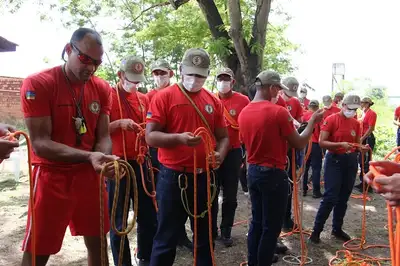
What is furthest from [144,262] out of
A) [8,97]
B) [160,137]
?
[8,97]

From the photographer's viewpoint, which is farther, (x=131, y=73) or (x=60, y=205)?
(x=131, y=73)

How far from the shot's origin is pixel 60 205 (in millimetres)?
2854

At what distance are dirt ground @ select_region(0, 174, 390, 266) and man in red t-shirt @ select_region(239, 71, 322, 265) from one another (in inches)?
41.2

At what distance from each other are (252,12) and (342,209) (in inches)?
265

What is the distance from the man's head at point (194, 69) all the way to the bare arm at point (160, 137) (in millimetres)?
475

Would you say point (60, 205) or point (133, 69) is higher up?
point (133, 69)

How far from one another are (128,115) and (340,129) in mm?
2941

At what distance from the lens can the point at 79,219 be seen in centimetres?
299

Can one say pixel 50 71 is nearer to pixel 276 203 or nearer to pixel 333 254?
pixel 276 203

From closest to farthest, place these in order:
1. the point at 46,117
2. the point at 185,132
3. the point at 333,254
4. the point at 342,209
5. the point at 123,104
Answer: the point at 46,117
the point at 185,132
the point at 123,104
the point at 333,254
the point at 342,209

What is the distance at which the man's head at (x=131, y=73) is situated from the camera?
4.24m

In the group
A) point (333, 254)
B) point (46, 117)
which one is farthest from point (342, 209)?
point (46, 117)

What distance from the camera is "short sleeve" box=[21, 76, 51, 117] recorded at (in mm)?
2738

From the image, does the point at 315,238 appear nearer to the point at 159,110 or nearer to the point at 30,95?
the point at 159,110
